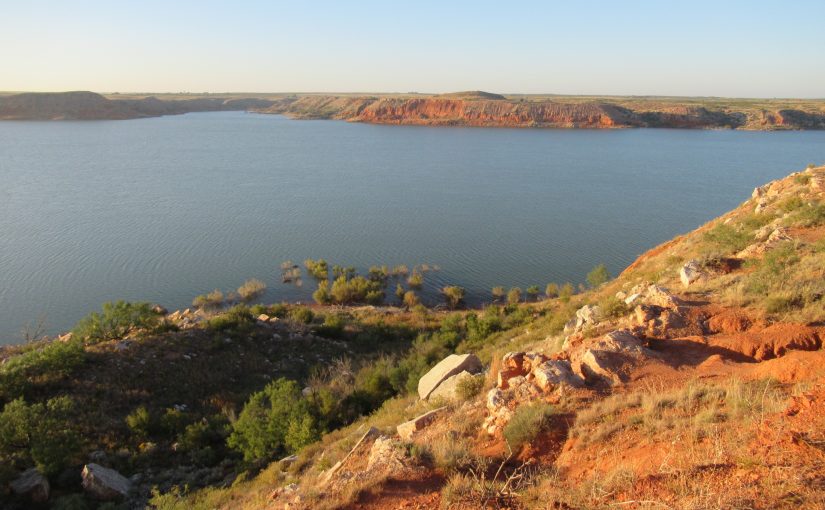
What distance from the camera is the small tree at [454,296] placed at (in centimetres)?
2107

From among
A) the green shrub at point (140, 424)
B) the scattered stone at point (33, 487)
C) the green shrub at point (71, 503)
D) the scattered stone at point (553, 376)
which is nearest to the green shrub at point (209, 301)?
the green shrub at point (140, 424)

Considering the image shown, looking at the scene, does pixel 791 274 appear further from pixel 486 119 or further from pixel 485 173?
pixel 486 119

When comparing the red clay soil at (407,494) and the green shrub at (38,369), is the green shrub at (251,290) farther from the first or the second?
the red clay soil at (407,494)

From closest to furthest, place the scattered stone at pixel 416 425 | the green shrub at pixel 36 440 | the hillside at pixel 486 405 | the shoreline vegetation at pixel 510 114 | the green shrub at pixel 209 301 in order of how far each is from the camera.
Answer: the hillside at pixel 486 405 < the scattered stone at pixel 416 425 < the green shrub at pixel 36 440 < the green shrub at pixel 209 301 < the shoreline vegetation at pixel 510 114

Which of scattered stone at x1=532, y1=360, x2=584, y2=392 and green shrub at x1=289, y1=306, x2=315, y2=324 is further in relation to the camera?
green shrub at x1=289, y1=306, x2=315, y2=324

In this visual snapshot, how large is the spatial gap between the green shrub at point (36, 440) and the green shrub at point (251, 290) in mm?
12272

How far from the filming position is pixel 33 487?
7.70 meters

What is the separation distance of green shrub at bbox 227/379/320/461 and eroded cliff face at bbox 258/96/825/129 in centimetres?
9264

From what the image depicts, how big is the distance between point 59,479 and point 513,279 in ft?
61.9

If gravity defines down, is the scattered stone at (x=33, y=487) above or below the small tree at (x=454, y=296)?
above

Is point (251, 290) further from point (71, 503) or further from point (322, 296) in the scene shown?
point (71, 503)

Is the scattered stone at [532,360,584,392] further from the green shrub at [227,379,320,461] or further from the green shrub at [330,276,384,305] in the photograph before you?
the green shrub at [330,276,384,305]

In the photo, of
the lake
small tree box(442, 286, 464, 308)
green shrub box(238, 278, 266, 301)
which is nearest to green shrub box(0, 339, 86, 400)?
the lake

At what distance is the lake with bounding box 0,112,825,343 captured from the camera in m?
23.0
